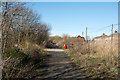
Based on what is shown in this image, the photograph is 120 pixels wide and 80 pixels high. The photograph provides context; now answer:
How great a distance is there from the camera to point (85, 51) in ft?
38.1

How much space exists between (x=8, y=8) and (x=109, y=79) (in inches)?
215

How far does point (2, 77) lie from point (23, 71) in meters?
0.79

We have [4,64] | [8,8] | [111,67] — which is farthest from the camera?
[111,67]

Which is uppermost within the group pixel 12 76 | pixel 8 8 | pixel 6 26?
pixel 8 8

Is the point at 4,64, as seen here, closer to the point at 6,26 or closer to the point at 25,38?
the point at 6,26

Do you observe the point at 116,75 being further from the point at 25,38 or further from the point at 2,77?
the point at 25,38

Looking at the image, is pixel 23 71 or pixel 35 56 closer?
pixel 23 71

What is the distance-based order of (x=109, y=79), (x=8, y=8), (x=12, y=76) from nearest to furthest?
(x=12, y=76) < (x=109, y=79) < (x=8, y=8)

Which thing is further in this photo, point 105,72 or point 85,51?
point 85,51

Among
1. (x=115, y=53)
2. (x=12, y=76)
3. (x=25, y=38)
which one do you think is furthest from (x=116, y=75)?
(x=25, y=38)

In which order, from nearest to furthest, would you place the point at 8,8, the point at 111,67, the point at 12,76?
1. the point at 12,76
2. the point at 8,8
3. the point at 111,67

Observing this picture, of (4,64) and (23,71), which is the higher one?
(4,64)

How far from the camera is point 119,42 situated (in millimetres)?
8898

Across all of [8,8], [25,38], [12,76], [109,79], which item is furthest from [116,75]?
[25,38]
